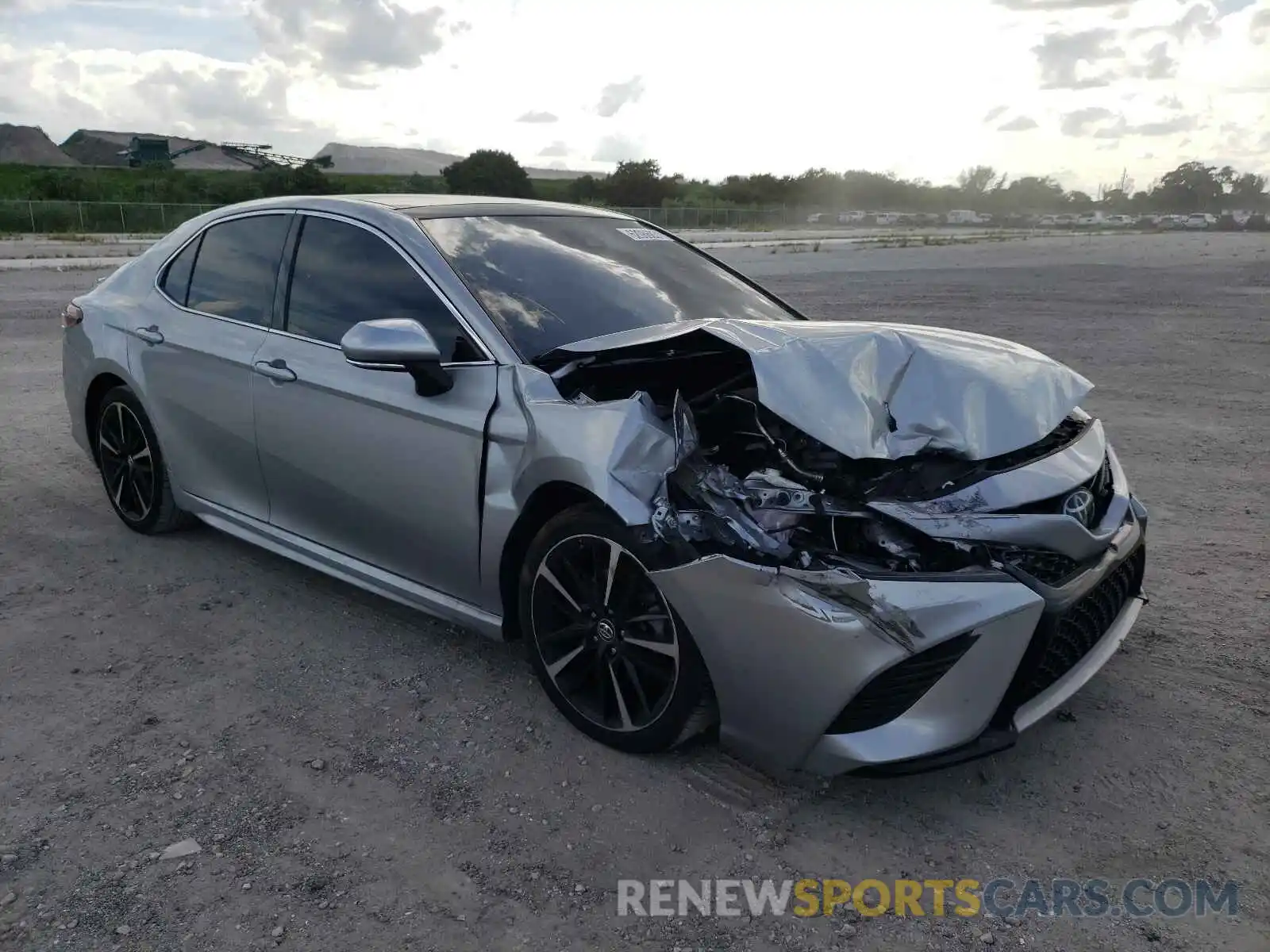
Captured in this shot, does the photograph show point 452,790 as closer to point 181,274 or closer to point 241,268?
point 241,268

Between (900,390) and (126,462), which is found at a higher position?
(900,390)

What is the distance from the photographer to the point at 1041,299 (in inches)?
648

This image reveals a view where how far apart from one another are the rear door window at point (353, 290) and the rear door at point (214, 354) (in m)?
0.20

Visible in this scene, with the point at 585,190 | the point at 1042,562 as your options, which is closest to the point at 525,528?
the point at 1042,562

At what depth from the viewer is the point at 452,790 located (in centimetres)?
300

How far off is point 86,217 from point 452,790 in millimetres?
43690

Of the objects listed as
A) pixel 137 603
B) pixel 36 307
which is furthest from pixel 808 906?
pixel 36 307

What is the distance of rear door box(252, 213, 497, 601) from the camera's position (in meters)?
3.42

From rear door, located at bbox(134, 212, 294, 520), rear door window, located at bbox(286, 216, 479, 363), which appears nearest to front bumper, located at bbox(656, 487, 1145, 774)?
rear door window, located at bbox(286, 216, 479, 363)

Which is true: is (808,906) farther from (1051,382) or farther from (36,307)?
(36,307)

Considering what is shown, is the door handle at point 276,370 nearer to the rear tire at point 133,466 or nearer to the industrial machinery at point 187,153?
the rear tire at point 133,466

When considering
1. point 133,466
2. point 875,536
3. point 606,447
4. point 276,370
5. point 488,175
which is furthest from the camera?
point 488,175

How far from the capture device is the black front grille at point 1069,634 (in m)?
2.63

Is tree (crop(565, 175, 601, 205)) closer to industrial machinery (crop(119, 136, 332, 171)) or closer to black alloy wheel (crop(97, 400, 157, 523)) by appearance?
industrial machinery (crop(119, 136, 332, 171))
